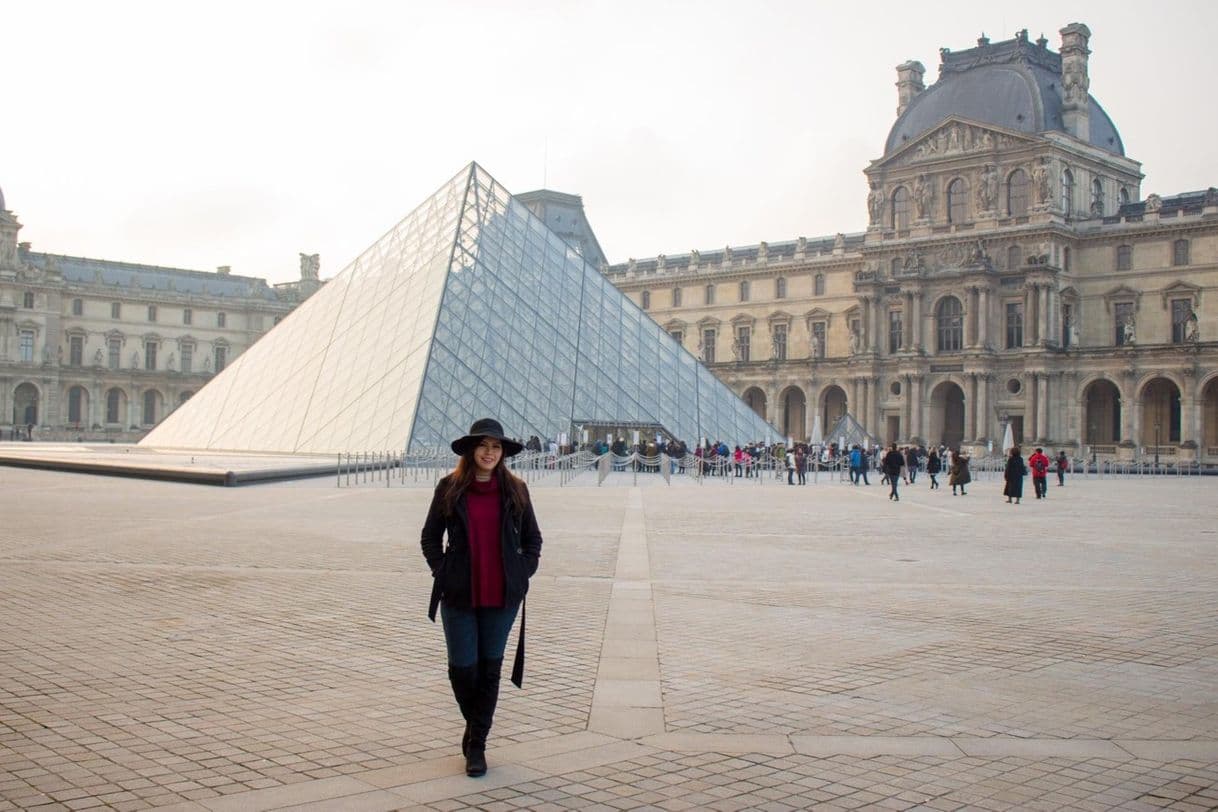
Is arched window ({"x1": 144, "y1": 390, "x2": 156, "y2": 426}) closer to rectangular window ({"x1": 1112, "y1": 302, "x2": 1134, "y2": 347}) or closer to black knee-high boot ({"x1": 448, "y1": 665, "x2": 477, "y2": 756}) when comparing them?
rectangular window ({"x1": 1112, "y1": 302, "x2": 1134, "y2": 347})

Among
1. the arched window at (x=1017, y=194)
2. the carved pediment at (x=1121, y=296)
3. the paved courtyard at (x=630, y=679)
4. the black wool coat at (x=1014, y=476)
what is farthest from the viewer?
the arched window at (x=1017, y=194)

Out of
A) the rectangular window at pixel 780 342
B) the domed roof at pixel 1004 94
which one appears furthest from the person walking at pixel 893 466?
the rectangular window at pixel 780 342

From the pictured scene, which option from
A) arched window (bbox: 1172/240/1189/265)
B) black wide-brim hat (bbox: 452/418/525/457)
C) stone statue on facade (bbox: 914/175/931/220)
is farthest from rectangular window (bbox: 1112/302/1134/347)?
black wide-brim hat (bbox: 452/418/525/457)

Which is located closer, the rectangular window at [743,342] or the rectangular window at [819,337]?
the rectangular window at [819,337]

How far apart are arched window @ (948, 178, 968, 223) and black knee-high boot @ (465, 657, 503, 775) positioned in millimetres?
56456

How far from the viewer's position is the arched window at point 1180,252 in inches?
2116

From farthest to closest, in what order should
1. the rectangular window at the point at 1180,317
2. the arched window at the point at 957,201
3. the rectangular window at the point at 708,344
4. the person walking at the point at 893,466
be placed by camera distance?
the rectangular window at the point at 708,344
the arched window at the point at 957,201
the rectangular window at the point at 1180,317
the person walking at the point at 893,466

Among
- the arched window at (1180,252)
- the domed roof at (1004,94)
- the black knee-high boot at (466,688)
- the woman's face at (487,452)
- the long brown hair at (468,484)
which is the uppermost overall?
the domed roof at (1004,94)

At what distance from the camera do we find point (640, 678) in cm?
637

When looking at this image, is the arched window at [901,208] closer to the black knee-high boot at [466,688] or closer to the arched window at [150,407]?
the arched window at [150,407]

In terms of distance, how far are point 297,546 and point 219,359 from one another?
76.8 meters

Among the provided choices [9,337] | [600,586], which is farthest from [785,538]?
[9,337]

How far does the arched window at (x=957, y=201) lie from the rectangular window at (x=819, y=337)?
10.3m

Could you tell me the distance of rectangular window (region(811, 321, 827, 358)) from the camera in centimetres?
6588
